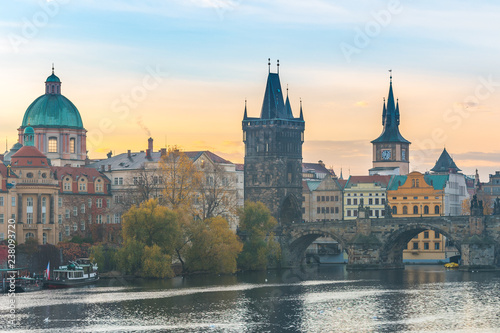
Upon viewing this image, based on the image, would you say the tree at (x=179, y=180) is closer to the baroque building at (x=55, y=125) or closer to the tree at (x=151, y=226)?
the tree at (x=151, y=226)

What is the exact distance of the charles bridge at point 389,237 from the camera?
158 meters

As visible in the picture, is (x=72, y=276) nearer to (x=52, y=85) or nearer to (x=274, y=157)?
(x=274, y=157)

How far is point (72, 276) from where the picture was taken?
5226 inches

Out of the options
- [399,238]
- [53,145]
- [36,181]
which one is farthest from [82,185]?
[399,238]

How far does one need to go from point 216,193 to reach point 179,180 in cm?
1330

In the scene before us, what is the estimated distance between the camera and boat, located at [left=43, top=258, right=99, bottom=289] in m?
130

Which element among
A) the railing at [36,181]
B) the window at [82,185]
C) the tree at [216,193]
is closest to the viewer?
the railing at [36,181]

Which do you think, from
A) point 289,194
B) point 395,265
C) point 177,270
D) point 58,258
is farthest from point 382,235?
point 58,258

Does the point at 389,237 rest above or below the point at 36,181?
below

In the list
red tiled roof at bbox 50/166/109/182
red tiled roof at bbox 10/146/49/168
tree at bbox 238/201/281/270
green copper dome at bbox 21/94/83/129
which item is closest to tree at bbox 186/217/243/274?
tree at bbox 238/201/281/270

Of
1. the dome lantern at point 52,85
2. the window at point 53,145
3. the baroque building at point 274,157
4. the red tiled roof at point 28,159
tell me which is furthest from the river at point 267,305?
the dome lantern at point 52,85

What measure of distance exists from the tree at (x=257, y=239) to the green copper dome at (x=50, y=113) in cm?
3672

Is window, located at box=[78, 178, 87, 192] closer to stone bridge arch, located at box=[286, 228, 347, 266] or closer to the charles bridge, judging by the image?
the charles bridge

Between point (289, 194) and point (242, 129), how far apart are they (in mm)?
13180
